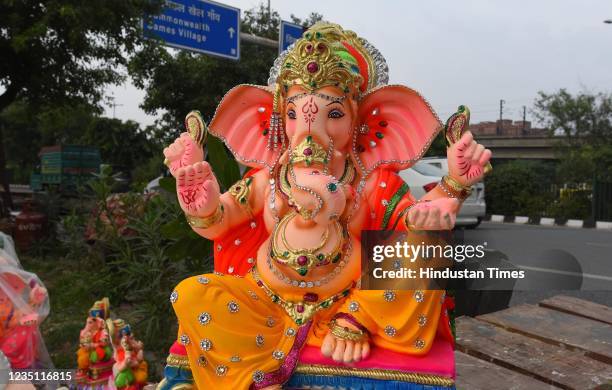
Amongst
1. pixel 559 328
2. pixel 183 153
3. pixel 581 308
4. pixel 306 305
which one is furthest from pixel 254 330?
pixel 581 308

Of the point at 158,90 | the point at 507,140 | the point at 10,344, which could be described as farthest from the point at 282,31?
the point at 507,140

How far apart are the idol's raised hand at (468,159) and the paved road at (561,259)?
24 centimetres

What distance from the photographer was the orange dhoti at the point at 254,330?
1476 mm

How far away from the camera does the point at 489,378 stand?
82.0 inches

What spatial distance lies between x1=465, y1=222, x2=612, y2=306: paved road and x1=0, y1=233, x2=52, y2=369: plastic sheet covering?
1.85 metres

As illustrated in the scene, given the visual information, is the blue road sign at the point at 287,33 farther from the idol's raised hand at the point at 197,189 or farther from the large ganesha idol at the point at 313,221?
the idol's raised hand at the point at 197,189

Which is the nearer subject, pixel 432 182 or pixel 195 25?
pixel 195 25

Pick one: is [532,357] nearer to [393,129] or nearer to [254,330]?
[393,129]

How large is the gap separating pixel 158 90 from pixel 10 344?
9.87 metres

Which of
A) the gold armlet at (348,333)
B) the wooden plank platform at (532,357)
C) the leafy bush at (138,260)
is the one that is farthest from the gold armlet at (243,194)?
the wooden plank platform at (532,357)

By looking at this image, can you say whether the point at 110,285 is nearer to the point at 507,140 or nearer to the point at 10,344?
the point at 10,344

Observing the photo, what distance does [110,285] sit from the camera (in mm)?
4227

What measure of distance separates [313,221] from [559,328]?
1.76 metres

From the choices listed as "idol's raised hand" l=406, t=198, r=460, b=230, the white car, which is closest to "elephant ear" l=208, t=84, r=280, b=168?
"idol's raised hand" l=406, t=198, r=460, b=230
